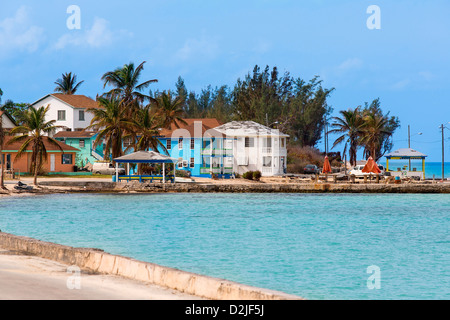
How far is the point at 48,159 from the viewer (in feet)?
230

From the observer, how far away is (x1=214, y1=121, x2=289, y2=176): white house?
73500 mm

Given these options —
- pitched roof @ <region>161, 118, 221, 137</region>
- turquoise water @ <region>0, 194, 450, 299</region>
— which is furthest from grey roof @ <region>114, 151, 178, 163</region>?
pitched roof @ <region>161, 118, 221, 137</region>

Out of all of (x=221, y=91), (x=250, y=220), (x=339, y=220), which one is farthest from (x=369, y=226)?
(x=221, y=91)

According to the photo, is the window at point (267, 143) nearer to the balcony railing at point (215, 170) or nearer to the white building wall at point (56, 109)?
the balcony railing at point (215, 170)

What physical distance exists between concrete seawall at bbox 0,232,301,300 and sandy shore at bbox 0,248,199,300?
166mm

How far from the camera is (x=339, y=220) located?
36.9 meters

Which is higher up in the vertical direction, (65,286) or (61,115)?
(61,115)

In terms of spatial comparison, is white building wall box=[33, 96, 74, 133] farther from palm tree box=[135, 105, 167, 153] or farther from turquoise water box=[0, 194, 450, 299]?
turquoise water box=[0, 194, 450, 299]

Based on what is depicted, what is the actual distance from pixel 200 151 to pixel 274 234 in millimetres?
42195

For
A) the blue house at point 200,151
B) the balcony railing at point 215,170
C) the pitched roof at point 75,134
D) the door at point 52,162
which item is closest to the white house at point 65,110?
the pitched roof at point 75,134

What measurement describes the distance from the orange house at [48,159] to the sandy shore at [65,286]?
181 feet

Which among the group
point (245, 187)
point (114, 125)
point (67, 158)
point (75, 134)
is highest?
point (75, 134)

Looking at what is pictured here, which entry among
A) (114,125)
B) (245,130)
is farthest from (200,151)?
(114,125)

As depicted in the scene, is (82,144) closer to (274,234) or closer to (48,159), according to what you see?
(48,159)
